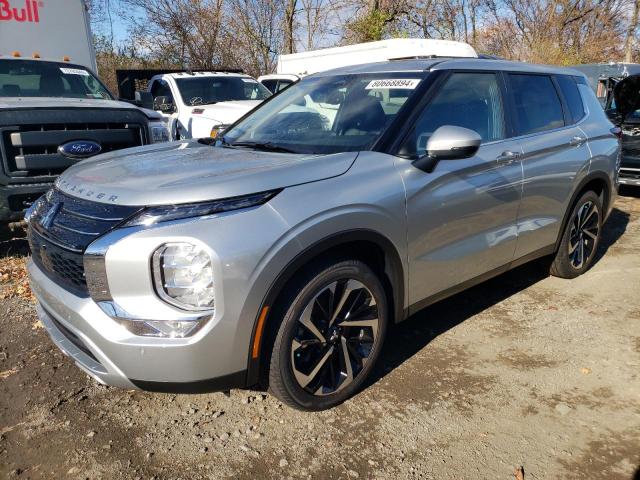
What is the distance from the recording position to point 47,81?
6375 mm

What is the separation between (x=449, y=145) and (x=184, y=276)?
1546 millimetres

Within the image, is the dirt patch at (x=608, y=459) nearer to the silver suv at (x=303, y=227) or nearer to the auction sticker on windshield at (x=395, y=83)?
the silver suv at (x=303, y=227)

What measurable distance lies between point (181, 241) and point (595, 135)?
12.8 ft

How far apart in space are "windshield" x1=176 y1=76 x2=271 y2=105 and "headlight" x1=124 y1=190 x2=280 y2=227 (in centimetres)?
724

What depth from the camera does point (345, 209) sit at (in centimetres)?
260

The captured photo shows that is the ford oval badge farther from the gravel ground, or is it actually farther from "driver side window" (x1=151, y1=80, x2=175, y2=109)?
"driver side window" (x1=151, y1=80, x2=175, y2=109)

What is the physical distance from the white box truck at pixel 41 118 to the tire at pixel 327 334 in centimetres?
329

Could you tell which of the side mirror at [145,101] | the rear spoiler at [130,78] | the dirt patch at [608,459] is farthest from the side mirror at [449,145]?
the rear spoiler at [130,78]

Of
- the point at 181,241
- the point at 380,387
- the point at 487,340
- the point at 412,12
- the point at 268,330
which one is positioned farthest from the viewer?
the point at 412,12

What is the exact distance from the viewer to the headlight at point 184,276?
219 centimetres

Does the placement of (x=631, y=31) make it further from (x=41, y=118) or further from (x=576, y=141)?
(x=41, y=118)

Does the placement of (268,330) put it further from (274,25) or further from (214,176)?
(274,25)

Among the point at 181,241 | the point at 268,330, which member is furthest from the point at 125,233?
the point at 268,330

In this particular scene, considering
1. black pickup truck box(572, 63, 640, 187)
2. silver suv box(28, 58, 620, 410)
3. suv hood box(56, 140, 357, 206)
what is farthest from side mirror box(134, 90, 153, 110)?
black pickup truck box(572, 63, 640, 187)
